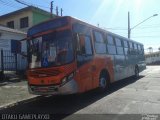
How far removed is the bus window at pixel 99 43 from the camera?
1190 centimetres

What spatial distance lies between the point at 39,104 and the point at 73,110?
2092 millimetres

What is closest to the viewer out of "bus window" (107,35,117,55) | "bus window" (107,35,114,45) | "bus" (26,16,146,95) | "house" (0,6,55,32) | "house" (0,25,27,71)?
"bus" (26,16,146,95)

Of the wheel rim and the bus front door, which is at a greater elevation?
the bus front door

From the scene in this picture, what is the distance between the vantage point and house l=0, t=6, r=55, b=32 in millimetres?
33469

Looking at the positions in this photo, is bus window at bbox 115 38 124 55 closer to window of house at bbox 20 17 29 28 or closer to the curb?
the curb

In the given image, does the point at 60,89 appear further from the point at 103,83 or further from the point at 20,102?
the point at 103,83

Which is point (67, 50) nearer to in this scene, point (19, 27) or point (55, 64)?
point (55, 64)

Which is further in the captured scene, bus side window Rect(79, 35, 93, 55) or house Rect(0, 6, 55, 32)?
house Rect(0, 6, 55, 32)

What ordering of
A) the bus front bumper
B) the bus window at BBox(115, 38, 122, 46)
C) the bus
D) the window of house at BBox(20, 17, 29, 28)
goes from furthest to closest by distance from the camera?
the window of house at BBox(20, 17, 29, 28), the bus window at BBox(115, 38, 122, 46), the bus, the bus front bumper

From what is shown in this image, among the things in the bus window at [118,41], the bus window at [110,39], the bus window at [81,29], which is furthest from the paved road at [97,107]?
the bus window at [118,41]

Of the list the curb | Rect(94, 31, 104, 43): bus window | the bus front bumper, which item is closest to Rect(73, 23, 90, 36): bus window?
Rect(94, 31, 104, 43): bus window

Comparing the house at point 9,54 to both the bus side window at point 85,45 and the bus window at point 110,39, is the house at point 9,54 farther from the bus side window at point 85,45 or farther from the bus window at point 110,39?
the bus side window at point 85,45

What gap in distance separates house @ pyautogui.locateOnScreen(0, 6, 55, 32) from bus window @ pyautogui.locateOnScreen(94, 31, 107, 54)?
21.3 m

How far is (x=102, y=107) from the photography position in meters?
8.84
